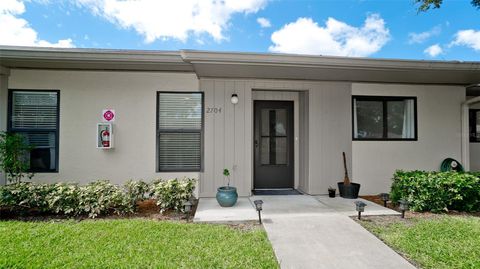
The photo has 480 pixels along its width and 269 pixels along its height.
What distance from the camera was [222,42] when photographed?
30.0 feet

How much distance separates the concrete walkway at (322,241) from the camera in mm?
2463

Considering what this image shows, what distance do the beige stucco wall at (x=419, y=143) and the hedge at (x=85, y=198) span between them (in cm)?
395

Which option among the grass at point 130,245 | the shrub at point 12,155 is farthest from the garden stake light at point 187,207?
the shrub at point 12,155

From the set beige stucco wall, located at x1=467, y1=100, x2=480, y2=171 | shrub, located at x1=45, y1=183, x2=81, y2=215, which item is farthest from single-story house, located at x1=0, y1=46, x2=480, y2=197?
shrub, located at x1=45, y1=183, x2=81, y2=215

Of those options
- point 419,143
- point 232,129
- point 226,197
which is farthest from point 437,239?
point 232,129

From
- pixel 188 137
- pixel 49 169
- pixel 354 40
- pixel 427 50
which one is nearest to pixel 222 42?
pixel 354 40

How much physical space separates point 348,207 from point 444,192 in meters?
1.48

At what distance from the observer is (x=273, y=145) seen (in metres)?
5.64

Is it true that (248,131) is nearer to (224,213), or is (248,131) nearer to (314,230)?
(224,213)

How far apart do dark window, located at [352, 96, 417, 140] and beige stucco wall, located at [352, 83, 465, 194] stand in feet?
0.39

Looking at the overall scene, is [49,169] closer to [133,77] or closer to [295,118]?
A: [133,77]

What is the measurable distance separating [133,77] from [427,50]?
9708 mm

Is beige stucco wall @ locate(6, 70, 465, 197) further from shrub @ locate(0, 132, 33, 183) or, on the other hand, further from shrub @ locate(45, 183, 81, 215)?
shrub @ locate(45, 183, 81, 215)

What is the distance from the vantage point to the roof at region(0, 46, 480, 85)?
3.93 metres
